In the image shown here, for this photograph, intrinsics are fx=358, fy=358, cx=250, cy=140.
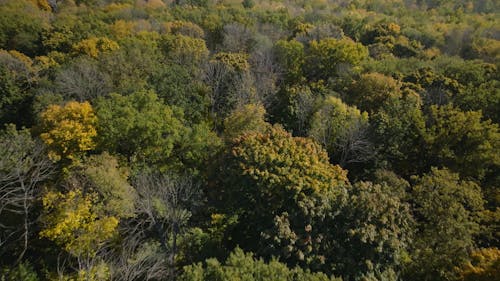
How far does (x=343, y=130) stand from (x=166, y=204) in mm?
15611

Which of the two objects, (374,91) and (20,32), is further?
(20,32)

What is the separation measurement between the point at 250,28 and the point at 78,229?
39844mm

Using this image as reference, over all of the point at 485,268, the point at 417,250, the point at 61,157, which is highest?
the point at 485,268

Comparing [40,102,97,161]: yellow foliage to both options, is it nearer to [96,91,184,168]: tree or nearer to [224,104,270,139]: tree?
[96,91,184,168]: tree

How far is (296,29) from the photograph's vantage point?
55.4 meters

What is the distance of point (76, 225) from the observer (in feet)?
62.4

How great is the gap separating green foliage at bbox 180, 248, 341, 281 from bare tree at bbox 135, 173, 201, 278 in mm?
4994

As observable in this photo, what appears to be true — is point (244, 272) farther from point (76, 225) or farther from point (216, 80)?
point (216, 80)

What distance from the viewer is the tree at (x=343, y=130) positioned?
96.1 ft

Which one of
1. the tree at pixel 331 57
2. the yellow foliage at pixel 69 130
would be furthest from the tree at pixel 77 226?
the tree at pixel 331 57

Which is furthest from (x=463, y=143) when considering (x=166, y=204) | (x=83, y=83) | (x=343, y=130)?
(x=83, y=83)

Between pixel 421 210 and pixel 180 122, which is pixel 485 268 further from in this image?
pixel 180 122

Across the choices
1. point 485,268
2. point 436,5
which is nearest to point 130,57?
point 485,268

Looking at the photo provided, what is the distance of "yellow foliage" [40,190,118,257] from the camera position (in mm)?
18859
